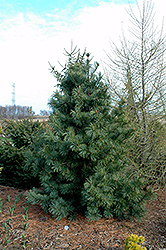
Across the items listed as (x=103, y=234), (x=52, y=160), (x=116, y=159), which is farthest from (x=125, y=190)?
(x=52, y=160)

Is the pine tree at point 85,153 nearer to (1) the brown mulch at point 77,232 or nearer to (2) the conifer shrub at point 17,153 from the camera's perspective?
(1) the brown mulch at point 77,232

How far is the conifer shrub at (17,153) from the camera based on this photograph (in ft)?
15.0

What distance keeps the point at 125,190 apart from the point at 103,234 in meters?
0.70

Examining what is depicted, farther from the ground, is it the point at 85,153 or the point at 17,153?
the point at 85,153

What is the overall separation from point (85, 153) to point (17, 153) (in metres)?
2.22

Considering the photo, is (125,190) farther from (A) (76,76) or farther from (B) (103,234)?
(A) (76,76)

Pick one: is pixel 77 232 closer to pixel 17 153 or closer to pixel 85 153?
pixel 85 153

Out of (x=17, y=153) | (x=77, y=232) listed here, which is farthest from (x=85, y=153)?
(x=17, y=153)

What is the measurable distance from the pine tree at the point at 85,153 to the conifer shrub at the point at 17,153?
1.32 m

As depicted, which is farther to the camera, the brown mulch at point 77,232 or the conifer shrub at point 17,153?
the conifer shrub at point 17,153

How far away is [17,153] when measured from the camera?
14.8ft

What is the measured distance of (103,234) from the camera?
9.59 feet

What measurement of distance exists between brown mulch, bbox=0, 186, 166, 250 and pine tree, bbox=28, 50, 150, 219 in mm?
178

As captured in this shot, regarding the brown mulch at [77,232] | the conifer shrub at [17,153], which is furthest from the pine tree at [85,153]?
the conifer shrub at [17,153]
